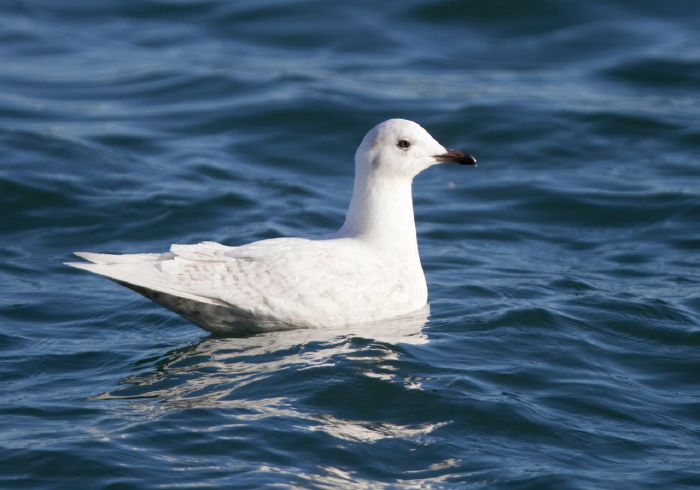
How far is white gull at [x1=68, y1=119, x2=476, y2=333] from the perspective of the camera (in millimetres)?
7160

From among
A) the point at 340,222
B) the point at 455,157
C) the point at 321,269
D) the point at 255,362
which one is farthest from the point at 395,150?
the point at 340,222

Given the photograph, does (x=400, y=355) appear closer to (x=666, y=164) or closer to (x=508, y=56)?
(x=666, y=164)

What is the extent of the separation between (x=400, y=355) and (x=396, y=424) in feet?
3.10

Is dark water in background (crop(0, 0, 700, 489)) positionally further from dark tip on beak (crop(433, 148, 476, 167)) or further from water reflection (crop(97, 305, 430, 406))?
dark tip on beak (crop(433, 148, 476, 167))

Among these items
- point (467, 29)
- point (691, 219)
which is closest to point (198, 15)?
point (467, 29)

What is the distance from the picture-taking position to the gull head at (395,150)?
7.92 m

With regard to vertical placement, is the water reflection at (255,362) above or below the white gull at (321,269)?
below

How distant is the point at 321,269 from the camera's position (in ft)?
24.1

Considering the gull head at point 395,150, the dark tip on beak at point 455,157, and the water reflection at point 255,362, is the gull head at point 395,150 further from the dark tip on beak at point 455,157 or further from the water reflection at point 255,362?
Answer: the water reflection at point 255,362

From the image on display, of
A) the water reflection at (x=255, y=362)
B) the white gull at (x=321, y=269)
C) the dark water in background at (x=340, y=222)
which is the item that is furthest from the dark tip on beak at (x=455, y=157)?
the water reflection at (x=255, y=362)

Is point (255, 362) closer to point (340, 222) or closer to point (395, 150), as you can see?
point (395, 150)

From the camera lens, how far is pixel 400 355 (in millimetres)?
7227

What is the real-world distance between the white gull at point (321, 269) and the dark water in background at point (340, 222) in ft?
0.61

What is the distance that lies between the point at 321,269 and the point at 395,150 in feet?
3.67
